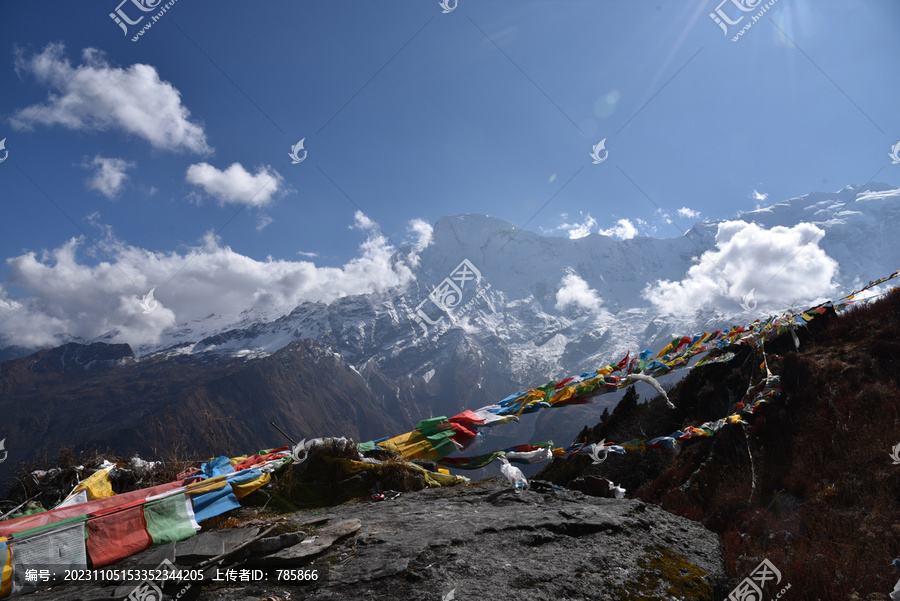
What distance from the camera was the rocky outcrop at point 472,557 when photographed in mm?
3133

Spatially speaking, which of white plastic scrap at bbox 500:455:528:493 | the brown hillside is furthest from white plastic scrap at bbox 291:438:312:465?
the brown hillside

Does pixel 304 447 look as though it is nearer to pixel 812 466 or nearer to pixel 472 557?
pixel 472 557

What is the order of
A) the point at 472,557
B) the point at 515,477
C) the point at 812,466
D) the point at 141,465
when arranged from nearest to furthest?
the point at 472,557 → the point at 515,477 → the point at 812,466 → the point at 141,465

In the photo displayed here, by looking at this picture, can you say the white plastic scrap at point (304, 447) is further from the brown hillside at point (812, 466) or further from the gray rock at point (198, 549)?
the brown hillside at point (812, 466)

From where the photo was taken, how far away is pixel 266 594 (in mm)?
3033

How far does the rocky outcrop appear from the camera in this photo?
123 inches

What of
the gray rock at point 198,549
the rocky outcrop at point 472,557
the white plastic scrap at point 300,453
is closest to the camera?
the rocky outcrop at point 472,557

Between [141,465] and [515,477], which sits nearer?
[515,477]

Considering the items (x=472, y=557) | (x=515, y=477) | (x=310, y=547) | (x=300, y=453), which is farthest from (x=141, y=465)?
(x=472, y=557)

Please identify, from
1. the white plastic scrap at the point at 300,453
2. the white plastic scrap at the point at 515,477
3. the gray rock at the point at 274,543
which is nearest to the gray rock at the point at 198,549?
the gray rock at the point at 274,543

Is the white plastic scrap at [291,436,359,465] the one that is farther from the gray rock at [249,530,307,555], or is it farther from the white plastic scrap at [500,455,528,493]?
the gray rock at [249,530,307,555]

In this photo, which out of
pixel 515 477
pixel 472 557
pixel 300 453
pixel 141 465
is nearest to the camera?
pixel 472 557

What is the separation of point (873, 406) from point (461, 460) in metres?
7.81

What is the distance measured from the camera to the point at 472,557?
3.58 meters
